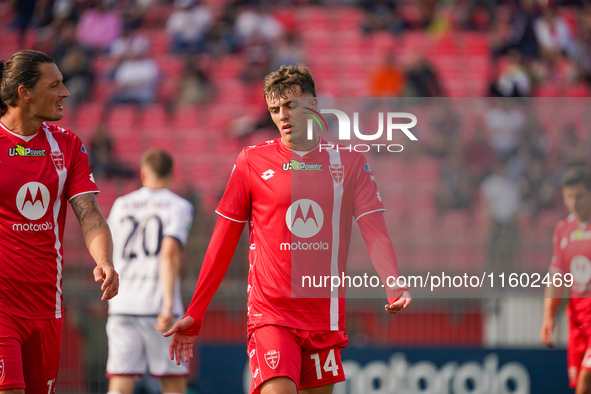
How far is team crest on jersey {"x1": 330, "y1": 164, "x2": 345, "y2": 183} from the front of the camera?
444 centimetres

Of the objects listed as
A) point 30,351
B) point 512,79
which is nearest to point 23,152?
point 30,351

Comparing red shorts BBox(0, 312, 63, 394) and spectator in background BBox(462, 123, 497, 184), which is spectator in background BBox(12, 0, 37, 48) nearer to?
spectator in background BBox(462, 123, 497, 184)

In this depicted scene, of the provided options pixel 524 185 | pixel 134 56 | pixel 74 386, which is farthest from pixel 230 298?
pixel 134 56

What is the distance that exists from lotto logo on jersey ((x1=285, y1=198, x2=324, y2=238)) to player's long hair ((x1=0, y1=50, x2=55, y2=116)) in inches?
63.1

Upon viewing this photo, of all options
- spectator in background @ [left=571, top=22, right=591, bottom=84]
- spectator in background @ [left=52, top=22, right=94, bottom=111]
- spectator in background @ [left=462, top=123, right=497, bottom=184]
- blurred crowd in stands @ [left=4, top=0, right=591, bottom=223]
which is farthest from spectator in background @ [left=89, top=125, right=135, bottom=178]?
spectator in background @ [left=571, top=22, right=591, bottom=84]

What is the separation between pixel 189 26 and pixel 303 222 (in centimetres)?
1041

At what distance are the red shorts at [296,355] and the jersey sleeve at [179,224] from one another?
99.3 inches

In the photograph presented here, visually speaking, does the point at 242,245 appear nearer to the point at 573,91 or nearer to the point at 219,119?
the point at 219,119

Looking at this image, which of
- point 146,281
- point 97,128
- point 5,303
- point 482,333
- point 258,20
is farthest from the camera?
point 258,20

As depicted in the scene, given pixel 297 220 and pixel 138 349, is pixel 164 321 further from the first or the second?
pixel 297 220

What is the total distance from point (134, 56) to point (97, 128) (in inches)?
109

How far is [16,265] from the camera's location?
4277 millimetres

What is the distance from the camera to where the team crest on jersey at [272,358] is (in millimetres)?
4109

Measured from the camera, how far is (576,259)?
6.30 metres
